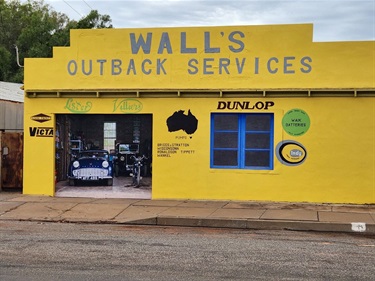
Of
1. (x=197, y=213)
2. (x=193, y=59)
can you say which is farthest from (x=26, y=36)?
(x=197, y=213)

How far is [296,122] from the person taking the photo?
14250 mm

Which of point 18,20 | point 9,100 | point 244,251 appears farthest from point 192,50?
point 18,20

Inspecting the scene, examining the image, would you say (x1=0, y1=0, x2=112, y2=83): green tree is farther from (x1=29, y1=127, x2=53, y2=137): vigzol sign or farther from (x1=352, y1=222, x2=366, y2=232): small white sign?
(x1=352, y1=222, x2=366, y2=232): small white sign

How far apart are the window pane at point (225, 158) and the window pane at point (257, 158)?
0.34m

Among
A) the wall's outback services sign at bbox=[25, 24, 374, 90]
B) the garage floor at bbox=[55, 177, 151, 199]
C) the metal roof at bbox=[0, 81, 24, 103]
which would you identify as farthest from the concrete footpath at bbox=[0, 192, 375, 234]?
the metal roof at bbox=[0, 81, 24, 103]

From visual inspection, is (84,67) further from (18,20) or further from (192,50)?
(18,20)

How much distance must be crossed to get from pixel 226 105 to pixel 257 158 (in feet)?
5.60

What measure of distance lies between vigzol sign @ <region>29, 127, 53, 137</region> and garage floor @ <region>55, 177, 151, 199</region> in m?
1.52

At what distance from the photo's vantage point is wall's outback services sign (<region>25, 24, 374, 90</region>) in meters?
14.0

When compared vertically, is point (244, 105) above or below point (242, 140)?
above

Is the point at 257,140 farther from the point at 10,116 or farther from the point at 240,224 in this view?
the point at 10,116

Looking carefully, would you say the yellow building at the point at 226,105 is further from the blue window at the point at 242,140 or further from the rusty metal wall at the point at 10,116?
the rusty metal wall at the point at 10,116

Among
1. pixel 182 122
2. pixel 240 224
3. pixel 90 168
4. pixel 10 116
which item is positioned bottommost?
pixel 240 224

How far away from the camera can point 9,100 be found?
65.7 ft
